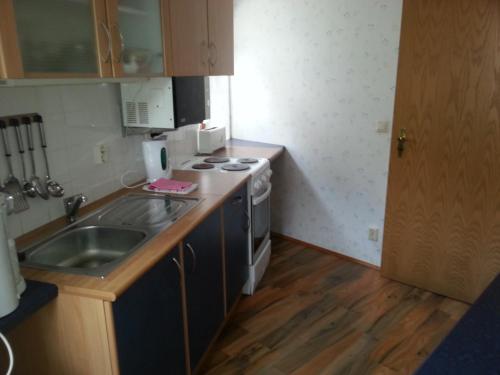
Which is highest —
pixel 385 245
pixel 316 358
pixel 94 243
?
pixel 94 243

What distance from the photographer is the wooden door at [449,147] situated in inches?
89.7

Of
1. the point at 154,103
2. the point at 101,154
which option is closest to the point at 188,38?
the point at 154,103

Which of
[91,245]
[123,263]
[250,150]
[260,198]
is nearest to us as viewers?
[123,263]

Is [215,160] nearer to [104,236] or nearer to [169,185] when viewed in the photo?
[169,185]

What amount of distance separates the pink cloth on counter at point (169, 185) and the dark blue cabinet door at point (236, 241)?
0.81 ft

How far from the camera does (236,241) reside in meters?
2.34

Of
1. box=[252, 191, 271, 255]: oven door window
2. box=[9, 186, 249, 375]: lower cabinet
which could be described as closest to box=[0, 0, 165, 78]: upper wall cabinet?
box=[9, 186, 249, 375]: lower cabinet

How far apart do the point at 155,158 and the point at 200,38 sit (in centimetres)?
73

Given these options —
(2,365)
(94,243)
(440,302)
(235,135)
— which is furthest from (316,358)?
(235,135)

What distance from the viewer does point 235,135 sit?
147 inches

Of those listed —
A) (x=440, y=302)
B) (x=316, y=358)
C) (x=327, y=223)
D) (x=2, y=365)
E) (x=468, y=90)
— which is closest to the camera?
(x=2, y=365)

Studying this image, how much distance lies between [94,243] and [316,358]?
1302mm

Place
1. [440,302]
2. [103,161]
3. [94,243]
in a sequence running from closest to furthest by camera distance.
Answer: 1. [94,243]
2. [103,161]
3. [440,302]

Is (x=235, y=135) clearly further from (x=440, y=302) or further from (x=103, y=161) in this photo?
(x=440, y=302)
